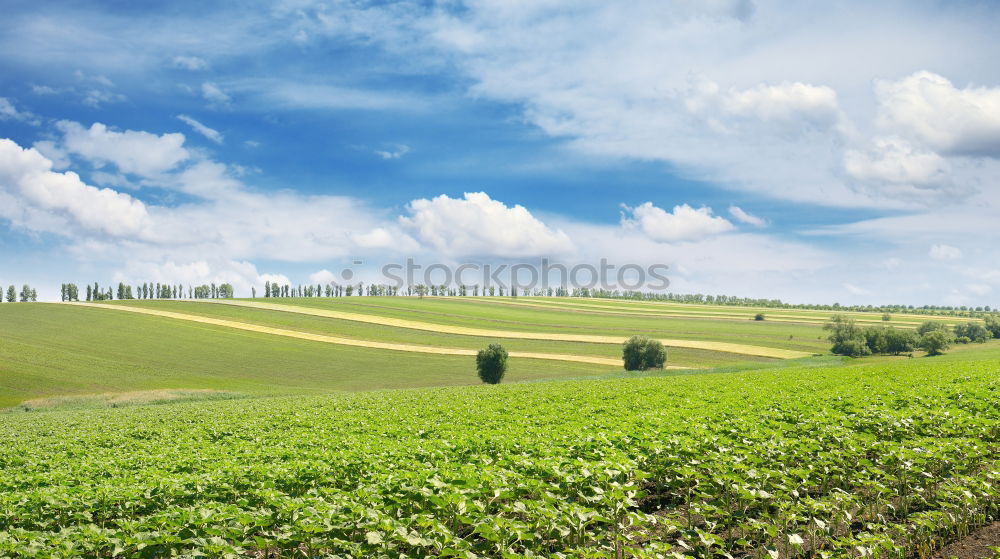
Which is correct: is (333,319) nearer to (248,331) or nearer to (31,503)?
(248,331)

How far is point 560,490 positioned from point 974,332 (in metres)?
147

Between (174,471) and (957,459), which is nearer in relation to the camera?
(957,459)

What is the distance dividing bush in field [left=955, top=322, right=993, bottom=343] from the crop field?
409 feet

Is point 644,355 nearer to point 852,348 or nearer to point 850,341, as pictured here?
point 852,348

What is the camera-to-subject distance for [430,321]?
134 m

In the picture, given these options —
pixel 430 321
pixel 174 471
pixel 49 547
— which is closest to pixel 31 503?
pixel 49 547

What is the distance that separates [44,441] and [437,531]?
2823 centimetres

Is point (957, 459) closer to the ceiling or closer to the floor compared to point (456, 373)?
closer to the ceiling

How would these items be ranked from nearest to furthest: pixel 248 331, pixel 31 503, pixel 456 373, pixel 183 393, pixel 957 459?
pixel 31 503 < pixel 957 459 < pixel 183 393 < pixel 456 373 < pixel 248 331

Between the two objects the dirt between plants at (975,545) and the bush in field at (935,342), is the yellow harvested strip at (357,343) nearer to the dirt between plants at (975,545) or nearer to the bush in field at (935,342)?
the bush in field at (935,342)

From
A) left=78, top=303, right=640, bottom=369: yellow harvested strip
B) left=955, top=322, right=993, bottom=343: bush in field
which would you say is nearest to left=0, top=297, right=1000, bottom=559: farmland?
left=78, top=303, right=640, bottom=369: yellow harvested strip

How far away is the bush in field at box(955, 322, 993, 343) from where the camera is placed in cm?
11712

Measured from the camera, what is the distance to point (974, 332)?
389 ft

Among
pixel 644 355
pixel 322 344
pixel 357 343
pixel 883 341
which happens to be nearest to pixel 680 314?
pixel 883 341
